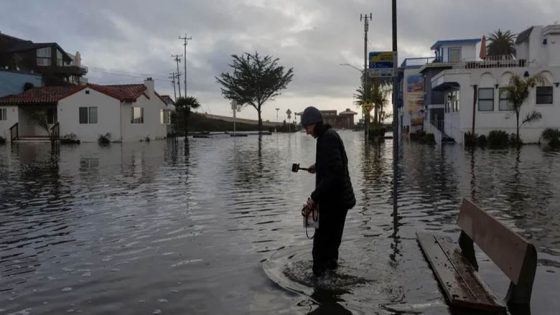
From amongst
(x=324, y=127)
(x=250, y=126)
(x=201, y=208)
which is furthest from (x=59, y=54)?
(x=324, y=127)

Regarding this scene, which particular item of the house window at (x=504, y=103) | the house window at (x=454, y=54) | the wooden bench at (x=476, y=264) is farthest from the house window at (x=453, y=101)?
the wooden bench at (x=476, y=264)

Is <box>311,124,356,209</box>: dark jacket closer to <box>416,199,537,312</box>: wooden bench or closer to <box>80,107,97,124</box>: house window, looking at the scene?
<box>416,199,537,312</box>: wooden bench

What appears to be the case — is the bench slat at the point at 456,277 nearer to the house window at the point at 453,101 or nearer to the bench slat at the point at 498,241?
the bench slat at the point at 498,241

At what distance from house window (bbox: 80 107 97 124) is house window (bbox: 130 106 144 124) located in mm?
3321

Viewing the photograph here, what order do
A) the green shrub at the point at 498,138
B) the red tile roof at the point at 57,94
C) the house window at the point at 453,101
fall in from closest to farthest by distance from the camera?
1. the green shrub at the point at 498,138
2. the house window at the point at 453,101
3. the red tile roof at the point at 57,94

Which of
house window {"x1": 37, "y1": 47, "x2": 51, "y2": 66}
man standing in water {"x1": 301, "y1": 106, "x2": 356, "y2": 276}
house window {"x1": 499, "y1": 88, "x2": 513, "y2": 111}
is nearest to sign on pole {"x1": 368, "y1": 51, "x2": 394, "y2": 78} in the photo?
man standing in water {"x1": 301, "y1": 106, "x2": 356, "y2": 276}

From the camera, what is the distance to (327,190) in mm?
6102

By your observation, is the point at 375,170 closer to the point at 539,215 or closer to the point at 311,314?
the point at 539,215

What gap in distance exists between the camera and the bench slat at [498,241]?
16.0 feet

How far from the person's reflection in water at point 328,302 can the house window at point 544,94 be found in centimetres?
3741

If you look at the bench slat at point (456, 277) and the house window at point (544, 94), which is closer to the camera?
the bench slat at point (456, 277)

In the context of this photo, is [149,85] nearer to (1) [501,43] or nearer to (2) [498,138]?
(2) [498,138]

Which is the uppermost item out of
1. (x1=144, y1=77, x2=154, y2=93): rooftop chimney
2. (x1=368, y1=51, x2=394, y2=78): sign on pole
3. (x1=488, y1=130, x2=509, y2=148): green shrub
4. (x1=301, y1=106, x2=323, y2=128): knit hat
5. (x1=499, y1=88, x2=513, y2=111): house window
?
(x1=144, y1=77, x2=154, y2=93): rooftop chimney

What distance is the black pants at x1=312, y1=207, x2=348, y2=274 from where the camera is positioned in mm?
6359
